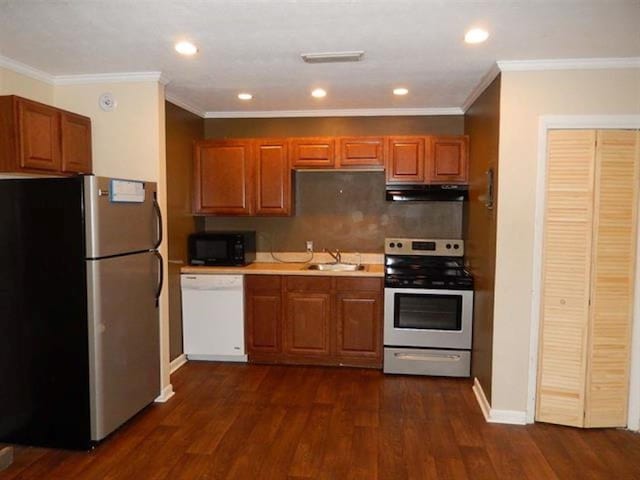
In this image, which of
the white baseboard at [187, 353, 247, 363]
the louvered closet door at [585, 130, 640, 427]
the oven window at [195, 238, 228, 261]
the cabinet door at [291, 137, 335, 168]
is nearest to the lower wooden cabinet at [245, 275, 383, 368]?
the white baseboard at [187, 353, 247, 363]

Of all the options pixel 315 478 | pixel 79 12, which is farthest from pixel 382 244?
pixel 79 12

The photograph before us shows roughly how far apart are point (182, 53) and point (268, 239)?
2.35 m

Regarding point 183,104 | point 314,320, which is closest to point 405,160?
point 314,320

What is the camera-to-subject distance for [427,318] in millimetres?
4004

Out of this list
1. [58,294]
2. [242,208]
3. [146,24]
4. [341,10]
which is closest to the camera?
[341,10]

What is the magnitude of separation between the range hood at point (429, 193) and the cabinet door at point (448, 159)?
0.26 feet

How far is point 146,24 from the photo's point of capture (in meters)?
2.46

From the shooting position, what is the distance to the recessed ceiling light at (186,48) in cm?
273

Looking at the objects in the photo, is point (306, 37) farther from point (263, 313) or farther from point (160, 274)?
point (263, 313)

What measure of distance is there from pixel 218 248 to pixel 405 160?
200cm

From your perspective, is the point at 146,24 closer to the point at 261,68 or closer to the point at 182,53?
the point at 182,53

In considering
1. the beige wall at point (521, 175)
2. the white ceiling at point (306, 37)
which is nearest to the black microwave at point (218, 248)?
the white ceiling at point (306, 37)

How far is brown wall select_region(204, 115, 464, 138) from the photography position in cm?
454

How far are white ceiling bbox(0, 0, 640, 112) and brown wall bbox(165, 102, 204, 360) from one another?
56cm
